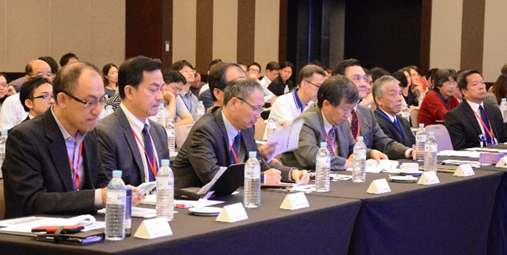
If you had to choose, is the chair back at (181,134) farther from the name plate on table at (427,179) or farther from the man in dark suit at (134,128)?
the name plate on table at (427,179)

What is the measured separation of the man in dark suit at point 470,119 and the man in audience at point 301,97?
132 cm

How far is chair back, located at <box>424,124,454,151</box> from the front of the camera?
634 centimetres

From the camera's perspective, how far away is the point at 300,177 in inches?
157

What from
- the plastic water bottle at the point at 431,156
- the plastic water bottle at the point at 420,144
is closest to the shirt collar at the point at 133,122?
the plastic water bottle at the point at 431,156

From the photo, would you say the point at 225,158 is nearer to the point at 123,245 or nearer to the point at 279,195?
the point at 279,195

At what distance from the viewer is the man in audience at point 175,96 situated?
26.1 ft

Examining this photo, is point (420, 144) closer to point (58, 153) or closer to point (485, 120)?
point (485, 120)

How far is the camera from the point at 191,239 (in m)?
2.44

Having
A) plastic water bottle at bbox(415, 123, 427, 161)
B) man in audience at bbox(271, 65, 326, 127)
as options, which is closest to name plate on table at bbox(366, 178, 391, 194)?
plastic water bottle at bbox(415, 123, 427, 161)

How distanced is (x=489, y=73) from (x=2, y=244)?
12.3 meters

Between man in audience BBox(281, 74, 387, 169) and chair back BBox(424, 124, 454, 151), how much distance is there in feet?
5.69

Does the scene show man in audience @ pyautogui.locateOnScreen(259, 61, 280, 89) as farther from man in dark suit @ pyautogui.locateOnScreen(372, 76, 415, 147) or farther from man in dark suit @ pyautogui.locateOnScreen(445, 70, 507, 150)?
man in dark suit @ pyautogui.locateOnScreen(372, 76, 415, 147)

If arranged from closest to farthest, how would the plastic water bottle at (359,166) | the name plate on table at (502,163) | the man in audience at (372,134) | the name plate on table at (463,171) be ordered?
the plastic water bottle at (359,166) → the name plate on table at (463,171) → the name plate on table at (502,163) → the man in audience at (372,134)

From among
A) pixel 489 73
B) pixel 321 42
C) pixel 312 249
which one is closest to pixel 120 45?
pixel 321 42
